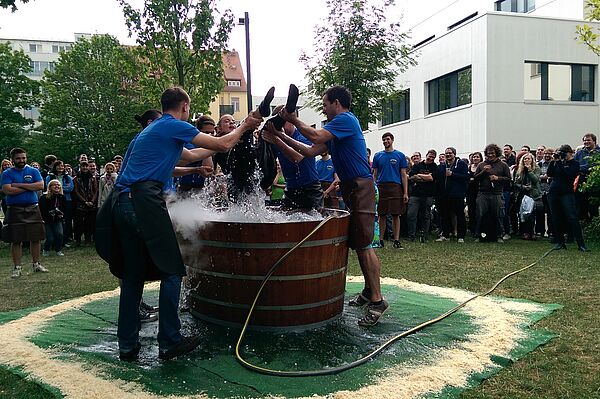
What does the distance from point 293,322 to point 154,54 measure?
1248cm

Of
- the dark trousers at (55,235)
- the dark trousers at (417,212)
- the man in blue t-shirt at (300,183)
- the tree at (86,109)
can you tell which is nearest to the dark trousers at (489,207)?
the dark trousers at (417,212)

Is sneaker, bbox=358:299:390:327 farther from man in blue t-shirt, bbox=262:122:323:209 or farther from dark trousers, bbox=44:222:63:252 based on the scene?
dark trousers, bbox=44:222:63:252

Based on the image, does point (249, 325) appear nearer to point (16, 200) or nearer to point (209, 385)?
point (209, 385)

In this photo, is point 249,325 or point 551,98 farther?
point 551,98

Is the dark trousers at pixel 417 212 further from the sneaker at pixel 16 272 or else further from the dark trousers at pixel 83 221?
the sneaker at pixel 16 272

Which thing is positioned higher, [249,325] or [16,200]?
[16,200]

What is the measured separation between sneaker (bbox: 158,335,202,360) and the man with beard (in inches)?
337

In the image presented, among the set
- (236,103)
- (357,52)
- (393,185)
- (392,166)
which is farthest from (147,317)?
(236,103)

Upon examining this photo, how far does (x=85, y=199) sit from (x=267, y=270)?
8639 millimetres

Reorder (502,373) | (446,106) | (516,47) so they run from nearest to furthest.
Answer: (502,373), (516,47), (446,106)

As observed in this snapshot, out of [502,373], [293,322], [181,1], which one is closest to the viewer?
[502,373]

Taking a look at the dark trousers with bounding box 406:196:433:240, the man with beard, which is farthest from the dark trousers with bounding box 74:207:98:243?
the dark trousers with bounding box 406:196:433:240

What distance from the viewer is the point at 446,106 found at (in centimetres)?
2302

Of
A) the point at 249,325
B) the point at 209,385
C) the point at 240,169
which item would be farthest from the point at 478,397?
the point at 240,169
